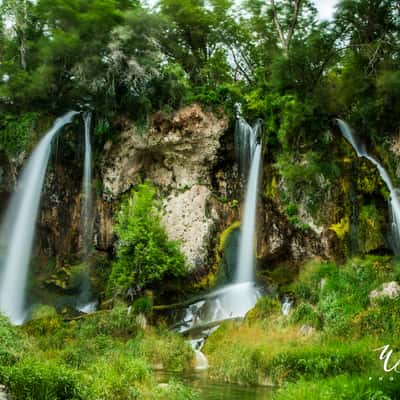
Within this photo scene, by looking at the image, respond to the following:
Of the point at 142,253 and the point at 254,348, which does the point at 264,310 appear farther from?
the point at 142,253

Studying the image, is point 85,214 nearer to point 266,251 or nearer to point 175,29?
point 266,251

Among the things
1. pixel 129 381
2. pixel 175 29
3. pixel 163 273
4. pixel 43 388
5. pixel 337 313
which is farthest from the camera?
pixel 175 29

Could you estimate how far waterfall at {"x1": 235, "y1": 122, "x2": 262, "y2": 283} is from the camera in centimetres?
2017

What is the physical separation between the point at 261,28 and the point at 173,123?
9.88m

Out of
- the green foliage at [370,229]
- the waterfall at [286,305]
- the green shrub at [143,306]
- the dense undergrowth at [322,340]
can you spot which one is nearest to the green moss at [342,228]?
the green foliage at [370,229]

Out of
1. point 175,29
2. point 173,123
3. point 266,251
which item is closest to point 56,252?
point 173,123

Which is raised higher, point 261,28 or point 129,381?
point 261,28

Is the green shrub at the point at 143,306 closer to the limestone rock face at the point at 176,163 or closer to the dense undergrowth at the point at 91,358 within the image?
the dense undergrowth at the point at 91,358

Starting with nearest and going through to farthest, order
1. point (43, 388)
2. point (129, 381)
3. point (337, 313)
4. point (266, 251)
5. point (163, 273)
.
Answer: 1. point (43, 388)
2. point (129, 381)
3. point (337, 313)
4. point (163, 273)
5. point (266, 251)

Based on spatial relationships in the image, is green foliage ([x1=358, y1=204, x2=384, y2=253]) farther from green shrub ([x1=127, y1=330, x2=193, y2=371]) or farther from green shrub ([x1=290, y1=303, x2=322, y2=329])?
green shrub ([x1=127, y1=330, x2=193, y2=371])

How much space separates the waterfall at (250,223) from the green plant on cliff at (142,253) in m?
2.42

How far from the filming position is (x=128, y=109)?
77.8 ft

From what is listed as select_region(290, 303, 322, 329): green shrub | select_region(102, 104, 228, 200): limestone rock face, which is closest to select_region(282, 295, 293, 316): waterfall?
select_region(290, 303, 322, 329): green shrub

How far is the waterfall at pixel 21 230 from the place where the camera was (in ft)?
65.1
